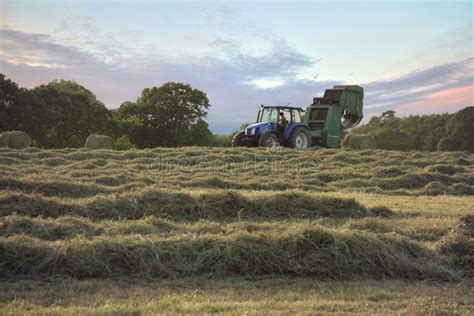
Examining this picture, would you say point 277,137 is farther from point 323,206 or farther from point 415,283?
point 415,283

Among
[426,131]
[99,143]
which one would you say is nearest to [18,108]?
[99,143]

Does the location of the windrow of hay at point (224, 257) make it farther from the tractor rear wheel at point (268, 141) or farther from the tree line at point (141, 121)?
the tree line at point (141, 121)

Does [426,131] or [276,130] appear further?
[426,131]

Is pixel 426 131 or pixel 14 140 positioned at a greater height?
pixel 426 131

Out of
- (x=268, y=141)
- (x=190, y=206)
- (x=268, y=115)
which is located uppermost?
(x=268, y=115)

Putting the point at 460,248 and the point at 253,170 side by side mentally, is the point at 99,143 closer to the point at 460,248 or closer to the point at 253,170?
the point at 253,170

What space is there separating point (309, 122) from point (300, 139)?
7.48 ft

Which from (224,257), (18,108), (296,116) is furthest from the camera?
(18,108)

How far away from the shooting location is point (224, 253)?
522cm

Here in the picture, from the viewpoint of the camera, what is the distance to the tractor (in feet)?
60.9

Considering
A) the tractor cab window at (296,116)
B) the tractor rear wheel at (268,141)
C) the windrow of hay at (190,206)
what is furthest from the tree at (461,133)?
the windrow of hay at (190,206)

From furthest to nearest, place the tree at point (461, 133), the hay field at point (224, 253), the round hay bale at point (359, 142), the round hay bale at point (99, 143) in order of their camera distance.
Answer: the tree at point (461, 133) < the round hay bale at point (359, 142) < the round hay bale at point (99, 143) < the hay field at point (224, 253)

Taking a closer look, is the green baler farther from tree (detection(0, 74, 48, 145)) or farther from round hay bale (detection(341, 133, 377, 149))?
tree (detection(0, 74, 48, 145))

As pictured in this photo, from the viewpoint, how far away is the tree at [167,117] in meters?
33.7
